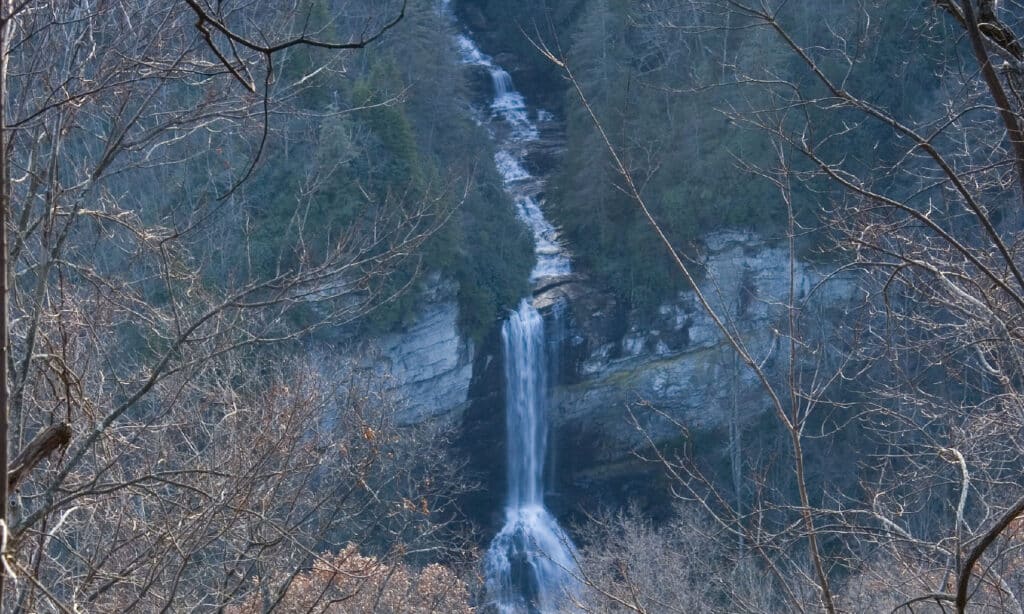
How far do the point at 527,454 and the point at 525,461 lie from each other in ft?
0.52

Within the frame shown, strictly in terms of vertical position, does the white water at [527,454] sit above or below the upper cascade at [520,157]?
below

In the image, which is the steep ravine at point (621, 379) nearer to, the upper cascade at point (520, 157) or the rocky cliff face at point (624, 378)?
the rocky cliff face at point (624, 378)

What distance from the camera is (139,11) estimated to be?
336 centimetres

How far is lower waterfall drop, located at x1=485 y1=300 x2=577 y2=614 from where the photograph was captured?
17.6 metres

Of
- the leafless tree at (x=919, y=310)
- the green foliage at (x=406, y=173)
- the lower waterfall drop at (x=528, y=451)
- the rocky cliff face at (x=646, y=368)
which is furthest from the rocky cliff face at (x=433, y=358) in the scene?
the leafless tree at (x=919, y=310)

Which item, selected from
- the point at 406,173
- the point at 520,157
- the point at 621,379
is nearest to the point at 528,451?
the point at 621,379

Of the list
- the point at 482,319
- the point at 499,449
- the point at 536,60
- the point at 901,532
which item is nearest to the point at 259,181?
the point at 482,319

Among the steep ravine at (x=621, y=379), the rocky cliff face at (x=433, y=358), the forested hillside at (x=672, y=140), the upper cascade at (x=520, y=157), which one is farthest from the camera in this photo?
the upper cascade at (x=520, y=157)

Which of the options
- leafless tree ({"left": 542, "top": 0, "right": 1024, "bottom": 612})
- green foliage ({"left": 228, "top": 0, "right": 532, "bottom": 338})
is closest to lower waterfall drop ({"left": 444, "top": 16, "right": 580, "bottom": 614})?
green foliage ({"left": 228, "top": 0, "right": 532, "bottom": 338})

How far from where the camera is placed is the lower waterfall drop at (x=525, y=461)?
693 inches

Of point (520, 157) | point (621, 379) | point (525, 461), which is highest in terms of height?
point (520, 157)

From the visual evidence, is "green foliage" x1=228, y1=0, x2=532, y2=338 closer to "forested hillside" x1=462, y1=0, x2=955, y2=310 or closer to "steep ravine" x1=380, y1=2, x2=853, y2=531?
"steep ravine" x1=380, y1=2, x2=853, y2=531

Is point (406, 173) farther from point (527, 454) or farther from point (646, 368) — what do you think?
point (646, 368)

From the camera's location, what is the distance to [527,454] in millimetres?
19609
